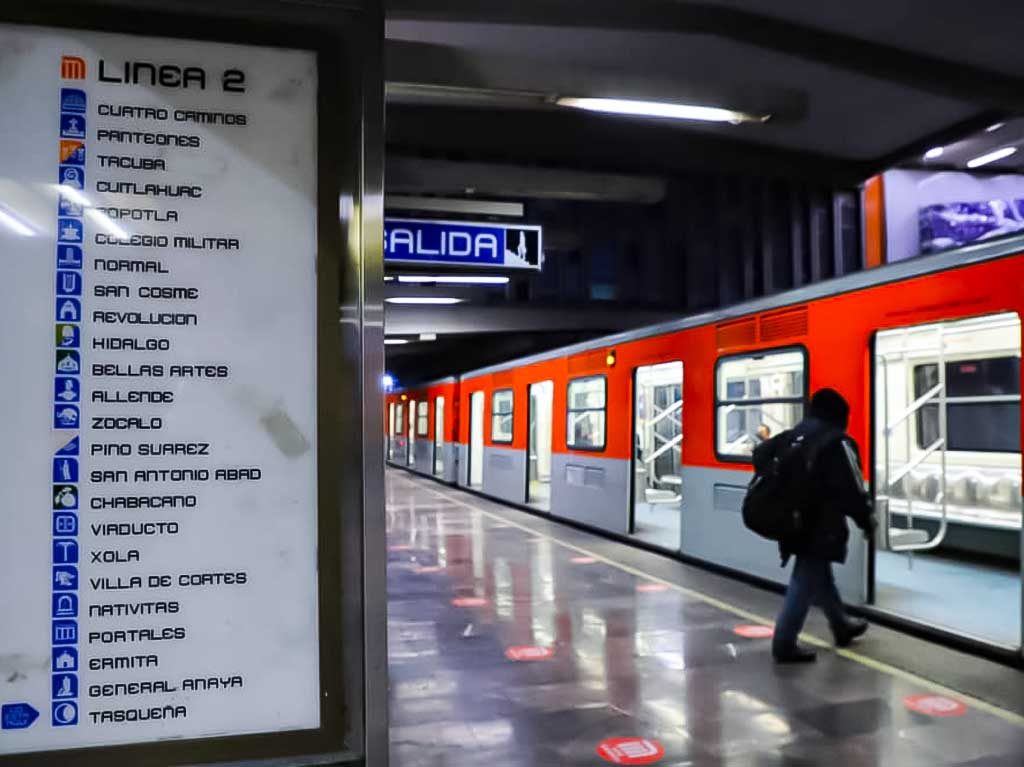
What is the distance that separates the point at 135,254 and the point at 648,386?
12698 mm

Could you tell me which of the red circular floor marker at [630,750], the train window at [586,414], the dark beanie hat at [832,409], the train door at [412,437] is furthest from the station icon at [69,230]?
the train door at [412,437]

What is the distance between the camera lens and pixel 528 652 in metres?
5.61

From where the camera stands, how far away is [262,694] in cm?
168

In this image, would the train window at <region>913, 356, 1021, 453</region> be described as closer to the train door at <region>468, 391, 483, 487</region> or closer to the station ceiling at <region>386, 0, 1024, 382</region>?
the station ceiling at <region>386, 0, 1024, 382</region>

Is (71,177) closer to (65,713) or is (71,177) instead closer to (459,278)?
(65,713)

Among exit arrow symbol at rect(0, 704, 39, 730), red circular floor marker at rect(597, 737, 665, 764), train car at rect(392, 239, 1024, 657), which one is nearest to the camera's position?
exit arrow symbol at rect(0, 704, 39, 730)

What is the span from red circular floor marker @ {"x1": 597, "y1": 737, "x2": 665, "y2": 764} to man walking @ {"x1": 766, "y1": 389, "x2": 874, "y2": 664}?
64.3 inches

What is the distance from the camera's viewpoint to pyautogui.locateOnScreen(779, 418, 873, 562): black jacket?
16.7 ft

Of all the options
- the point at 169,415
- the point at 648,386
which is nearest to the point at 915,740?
the point at 169,415

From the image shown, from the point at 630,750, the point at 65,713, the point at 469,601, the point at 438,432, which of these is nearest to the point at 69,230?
the point at 65,713

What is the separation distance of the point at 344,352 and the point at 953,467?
8425 mm

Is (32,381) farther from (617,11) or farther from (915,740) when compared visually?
(617,11)

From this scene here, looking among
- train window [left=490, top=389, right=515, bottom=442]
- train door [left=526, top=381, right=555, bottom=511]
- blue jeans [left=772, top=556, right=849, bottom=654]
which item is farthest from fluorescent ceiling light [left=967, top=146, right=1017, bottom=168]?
blue jeans [left=772, top=556, right=849, bottom=654]

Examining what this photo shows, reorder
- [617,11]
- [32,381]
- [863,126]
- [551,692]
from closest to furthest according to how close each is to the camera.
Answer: [32,381]
[551,692]
[617,11]
[863,126]
